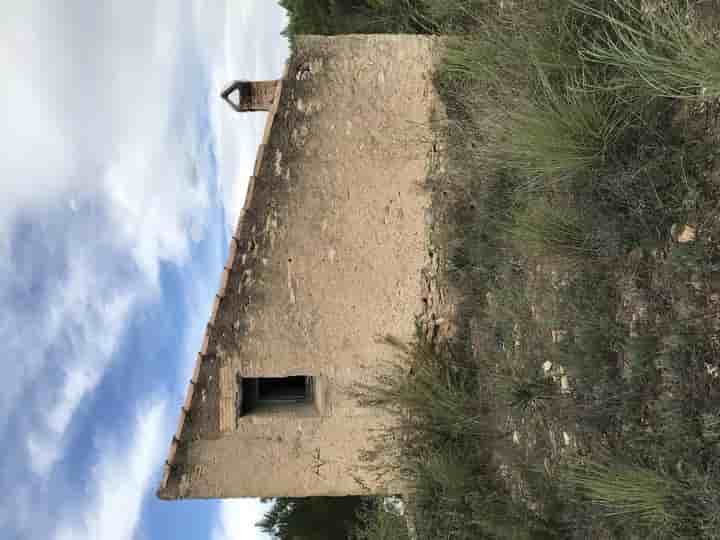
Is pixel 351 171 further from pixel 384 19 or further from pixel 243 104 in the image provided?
pixel 384 19

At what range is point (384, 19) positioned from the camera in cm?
671

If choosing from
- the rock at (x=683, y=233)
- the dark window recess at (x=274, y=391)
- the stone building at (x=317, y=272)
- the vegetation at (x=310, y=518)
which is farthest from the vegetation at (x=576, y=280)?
the vegetation at (x=310, y=518)

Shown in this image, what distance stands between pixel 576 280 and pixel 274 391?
3.25 meters

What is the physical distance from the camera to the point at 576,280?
3568mm

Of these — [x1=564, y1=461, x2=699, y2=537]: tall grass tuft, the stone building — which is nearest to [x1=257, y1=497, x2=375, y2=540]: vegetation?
the stone building

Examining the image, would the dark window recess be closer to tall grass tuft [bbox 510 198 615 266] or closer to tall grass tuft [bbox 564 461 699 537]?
tall grass tuft [bbox 510 198 615 266]

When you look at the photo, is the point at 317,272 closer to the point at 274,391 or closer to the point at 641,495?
the point at 274,391

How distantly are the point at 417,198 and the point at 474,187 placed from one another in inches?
22.1

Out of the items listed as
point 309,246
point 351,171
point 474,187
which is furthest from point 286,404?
point 474,187

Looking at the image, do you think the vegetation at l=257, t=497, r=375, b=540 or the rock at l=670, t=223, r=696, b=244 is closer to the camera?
the rock at l=670, t=223, r=696, b=244

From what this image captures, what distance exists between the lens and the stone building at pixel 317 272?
495 cm

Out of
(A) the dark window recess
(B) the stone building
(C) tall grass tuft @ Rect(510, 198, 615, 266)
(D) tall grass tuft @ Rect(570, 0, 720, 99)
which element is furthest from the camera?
(A) the dark window recess

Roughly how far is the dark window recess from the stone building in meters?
0.10

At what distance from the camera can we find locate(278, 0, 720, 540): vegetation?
2725 millimetres
